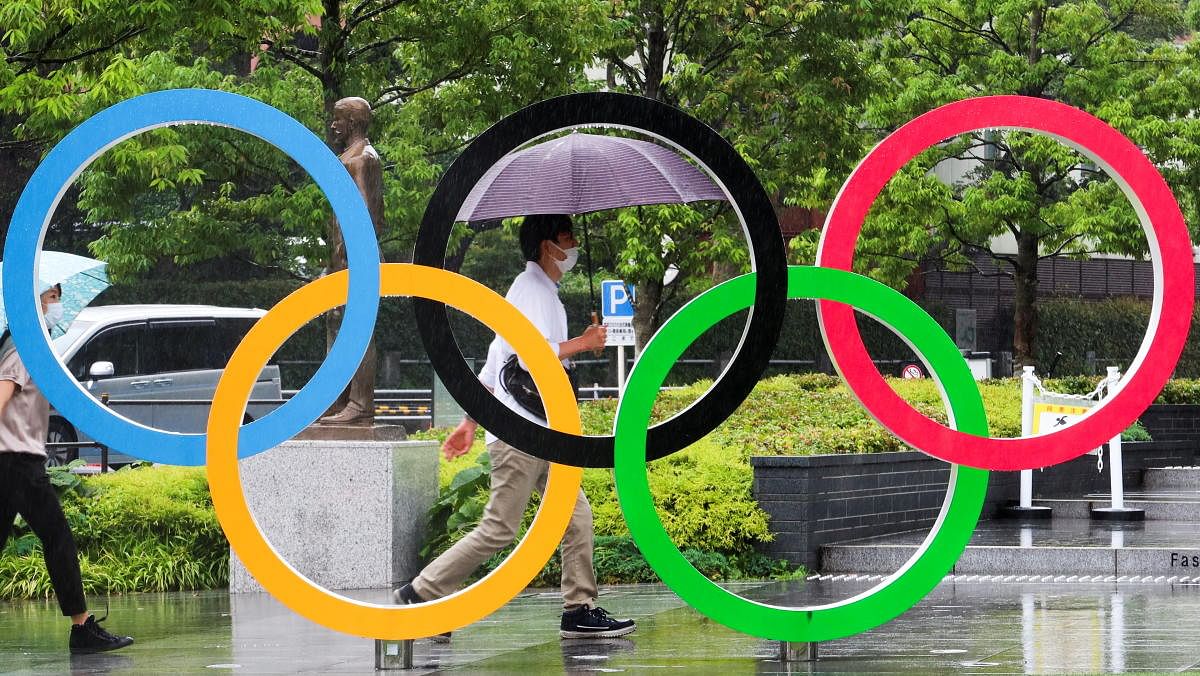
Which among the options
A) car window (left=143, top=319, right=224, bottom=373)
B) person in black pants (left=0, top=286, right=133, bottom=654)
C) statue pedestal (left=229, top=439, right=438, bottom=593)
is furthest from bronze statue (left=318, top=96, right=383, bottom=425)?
car window (left=143, top=319, right=224, bottom=373)

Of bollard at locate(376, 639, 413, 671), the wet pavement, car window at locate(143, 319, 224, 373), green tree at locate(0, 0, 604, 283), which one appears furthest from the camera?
car window at locate(143, 319, 224, 373)

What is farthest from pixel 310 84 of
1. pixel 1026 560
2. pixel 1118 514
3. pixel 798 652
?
pixel 798 652

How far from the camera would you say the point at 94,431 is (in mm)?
6766

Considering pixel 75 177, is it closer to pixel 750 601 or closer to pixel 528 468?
pixel 528 468

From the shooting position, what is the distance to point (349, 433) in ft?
36.5

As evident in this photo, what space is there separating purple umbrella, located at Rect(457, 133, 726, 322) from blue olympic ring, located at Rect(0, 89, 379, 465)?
172 centimetres

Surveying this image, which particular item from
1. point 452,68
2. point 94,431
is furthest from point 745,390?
point 452,68

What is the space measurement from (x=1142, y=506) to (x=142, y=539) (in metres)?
9.67

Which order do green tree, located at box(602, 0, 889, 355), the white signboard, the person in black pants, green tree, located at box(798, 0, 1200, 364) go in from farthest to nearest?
green tree, located at box(798, 0, 1200, 364)
the white signboard
green tree, located at box(602, 0, 889, 355)
the person in black pants

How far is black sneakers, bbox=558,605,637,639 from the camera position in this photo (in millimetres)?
8000

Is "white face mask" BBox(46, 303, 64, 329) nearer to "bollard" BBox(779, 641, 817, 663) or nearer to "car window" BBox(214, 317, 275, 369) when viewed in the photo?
"bollard" BBox(779, 641, 817, 663)

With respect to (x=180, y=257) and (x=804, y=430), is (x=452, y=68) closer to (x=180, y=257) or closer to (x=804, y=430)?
(x=180, y=257)

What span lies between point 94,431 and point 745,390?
2.99m

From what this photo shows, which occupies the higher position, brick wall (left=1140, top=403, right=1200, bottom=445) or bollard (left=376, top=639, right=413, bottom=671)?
brick wall (left=1140, top=403, right=1200, bottom=445)
